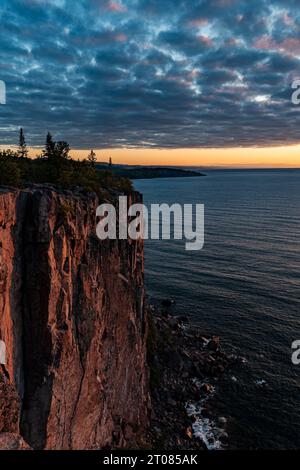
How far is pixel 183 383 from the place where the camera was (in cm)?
5956

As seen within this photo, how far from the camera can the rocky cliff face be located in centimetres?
2383

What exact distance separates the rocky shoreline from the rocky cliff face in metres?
11.6

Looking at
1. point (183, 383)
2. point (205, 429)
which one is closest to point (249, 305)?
point (183, 383)

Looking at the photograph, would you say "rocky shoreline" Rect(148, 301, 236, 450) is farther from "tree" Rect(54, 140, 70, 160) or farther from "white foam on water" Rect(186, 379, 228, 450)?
"tree" Rect(54, 140, 70, 160)

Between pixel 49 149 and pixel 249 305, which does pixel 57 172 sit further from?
pixel 249 305

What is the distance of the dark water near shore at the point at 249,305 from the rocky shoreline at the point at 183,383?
2.28m

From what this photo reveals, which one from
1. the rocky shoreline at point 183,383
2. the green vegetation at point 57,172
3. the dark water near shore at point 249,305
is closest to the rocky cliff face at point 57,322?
the green vegetation at point 57,172

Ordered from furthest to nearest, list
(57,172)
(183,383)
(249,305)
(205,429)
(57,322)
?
(249,305) < (183,383) < (205,429) < (57,172) < (57,322)

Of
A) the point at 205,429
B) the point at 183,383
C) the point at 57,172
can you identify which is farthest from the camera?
the point at 183,383

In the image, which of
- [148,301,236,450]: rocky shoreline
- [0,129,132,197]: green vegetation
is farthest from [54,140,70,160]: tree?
[148,301,236,450]: rocky shoreline

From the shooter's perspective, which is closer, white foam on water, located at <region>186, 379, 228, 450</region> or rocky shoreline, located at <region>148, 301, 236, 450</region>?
white foam on water, located at <region>186, 379, 228, 450</region>

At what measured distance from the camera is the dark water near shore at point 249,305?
52.7 meters

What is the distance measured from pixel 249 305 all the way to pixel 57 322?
6016 centimetres

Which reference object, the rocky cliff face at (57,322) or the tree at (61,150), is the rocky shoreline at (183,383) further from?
the tree at (61,150)
